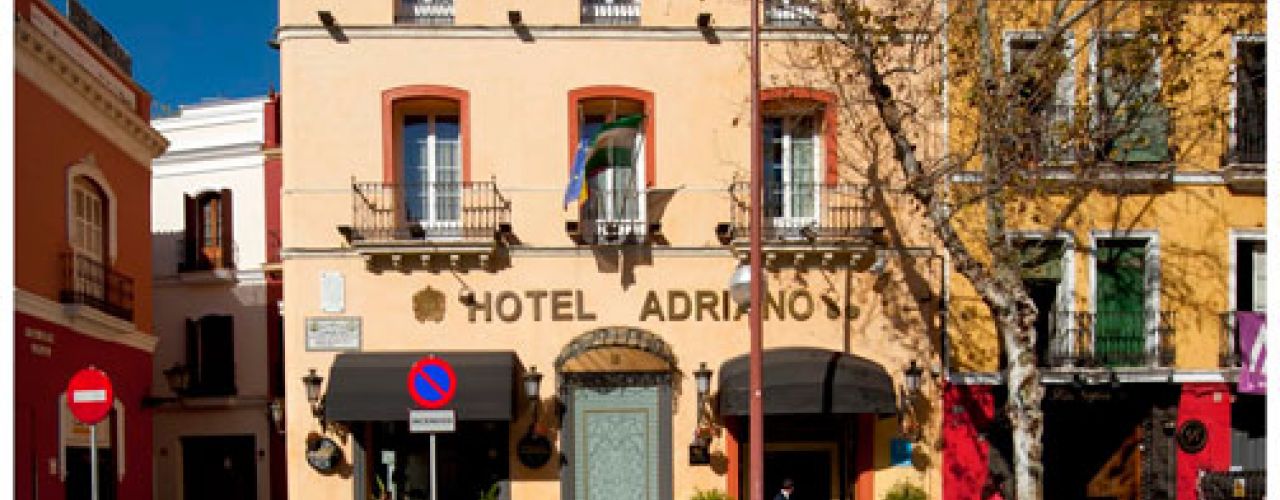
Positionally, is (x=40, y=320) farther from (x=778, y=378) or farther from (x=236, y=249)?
(x=778, y=378)

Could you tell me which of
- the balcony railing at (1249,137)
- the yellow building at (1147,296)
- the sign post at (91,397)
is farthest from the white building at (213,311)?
the balcony railing at (1249,137)

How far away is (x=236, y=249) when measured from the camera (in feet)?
71.7

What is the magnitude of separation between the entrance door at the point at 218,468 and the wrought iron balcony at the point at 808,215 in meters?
13.1

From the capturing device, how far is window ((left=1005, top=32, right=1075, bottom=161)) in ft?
39.4

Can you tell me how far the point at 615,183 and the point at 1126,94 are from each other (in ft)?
22.0

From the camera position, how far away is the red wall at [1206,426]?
47.2 feet

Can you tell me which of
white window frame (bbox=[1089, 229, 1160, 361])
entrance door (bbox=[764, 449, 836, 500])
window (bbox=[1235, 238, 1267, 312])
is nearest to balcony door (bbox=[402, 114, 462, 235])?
entrance door (bbox=[764, 449, 836, 500])

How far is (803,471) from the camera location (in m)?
14.4

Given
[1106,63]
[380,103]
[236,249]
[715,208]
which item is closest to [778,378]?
[715,208]

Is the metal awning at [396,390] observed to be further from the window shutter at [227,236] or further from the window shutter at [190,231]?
the window shutter at [190,231]

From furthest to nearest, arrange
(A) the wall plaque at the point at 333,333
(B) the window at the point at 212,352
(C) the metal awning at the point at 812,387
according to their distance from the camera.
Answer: (B) the window at the point at 212,352 → (A) the wall plaque at the point at 333,333 → (C) the metal awning at the point at 812,387

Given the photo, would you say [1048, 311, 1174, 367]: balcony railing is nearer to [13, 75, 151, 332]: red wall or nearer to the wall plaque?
the wall plaque

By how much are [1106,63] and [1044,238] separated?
9.89ft

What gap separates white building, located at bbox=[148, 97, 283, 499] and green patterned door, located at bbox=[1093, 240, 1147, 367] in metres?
16.3
